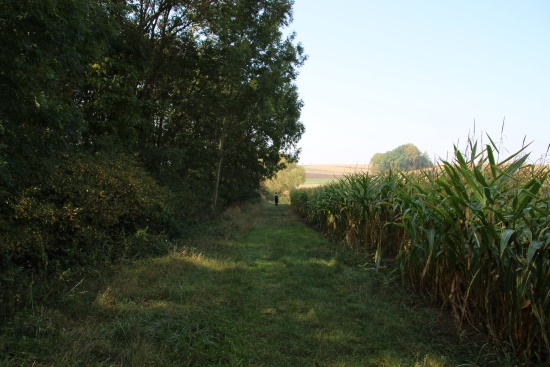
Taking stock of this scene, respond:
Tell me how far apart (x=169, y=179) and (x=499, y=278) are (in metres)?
12.0

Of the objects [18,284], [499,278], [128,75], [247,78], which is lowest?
[18,284]

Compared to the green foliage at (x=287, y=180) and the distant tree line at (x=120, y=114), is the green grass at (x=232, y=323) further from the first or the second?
the green foliage at (x=287, y=180)

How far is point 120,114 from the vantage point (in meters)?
10.1

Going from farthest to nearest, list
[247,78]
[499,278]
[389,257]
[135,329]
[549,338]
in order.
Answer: [247,78] < [389,257] < [135,329] < [499,278] < [549,338]

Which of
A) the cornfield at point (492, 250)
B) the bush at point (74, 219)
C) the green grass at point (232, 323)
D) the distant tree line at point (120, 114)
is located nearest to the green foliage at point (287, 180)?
the distant tree line at point (120, 114)

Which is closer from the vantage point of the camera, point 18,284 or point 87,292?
point 18,284

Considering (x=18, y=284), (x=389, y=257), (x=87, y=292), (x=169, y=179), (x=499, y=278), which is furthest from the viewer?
(x=169, y=179)

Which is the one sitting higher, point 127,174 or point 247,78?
point 247,78

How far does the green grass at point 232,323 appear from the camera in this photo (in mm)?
3111

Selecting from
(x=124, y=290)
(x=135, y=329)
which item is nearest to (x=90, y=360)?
(x=135, y=329)

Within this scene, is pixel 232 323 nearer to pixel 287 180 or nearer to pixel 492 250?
pixel 492 250

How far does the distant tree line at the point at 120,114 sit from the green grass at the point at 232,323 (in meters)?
0.99

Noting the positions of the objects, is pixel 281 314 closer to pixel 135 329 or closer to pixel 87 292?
pixel 135 329

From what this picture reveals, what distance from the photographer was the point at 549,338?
2828 millimetres
